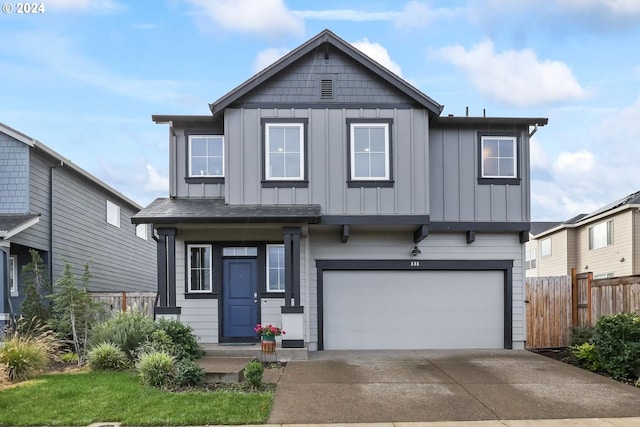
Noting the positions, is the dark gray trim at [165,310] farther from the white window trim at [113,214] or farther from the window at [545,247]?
the window at [545,247]

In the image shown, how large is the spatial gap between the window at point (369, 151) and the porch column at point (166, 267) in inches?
166

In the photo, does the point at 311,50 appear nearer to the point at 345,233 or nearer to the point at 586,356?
the point at 345,233

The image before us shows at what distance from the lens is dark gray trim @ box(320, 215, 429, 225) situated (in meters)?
11.8

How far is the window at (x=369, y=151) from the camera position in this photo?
11.9 m

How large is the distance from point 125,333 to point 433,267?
714 centimetres

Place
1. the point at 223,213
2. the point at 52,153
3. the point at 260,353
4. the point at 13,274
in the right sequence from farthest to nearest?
the point at 52,153, the point at 13,274, the point at 223,213, the point at 260,353

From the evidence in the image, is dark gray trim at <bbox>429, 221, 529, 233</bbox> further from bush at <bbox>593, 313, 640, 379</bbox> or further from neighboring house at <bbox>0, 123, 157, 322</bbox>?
neighboring house at <bbox>0, 123, 157, 322</bbox>

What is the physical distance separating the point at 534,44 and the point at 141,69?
10900 mm

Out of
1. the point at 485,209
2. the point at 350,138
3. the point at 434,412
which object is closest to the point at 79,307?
the point at 350,138

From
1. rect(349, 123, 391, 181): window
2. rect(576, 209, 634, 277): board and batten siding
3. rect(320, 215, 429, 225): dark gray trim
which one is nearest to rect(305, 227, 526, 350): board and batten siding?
rect(320, 215, 429, 225): dark gray trim

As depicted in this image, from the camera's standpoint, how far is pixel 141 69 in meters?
14.9

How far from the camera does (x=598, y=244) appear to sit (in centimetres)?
2384

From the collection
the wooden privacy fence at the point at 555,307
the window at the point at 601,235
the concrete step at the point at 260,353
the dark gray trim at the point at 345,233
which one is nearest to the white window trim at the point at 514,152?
the wooden privacy fence at the point at 555,307

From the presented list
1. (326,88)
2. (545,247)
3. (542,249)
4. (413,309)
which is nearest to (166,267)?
(326,88)
